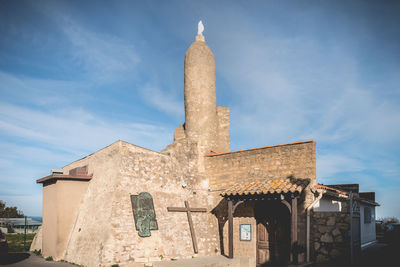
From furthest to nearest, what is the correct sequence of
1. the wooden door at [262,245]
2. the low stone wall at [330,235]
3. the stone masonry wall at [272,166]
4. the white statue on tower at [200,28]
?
the white statue on tower at [200,28], the wooden door at [262,245], the stone masonry wall at [272,166], the low stone wall at [330,235]

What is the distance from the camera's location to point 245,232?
1345 cm

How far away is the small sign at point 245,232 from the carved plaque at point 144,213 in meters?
3.84

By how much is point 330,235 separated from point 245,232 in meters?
3.65

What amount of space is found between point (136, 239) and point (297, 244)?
18.4 ft

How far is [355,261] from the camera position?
1107 centimetres

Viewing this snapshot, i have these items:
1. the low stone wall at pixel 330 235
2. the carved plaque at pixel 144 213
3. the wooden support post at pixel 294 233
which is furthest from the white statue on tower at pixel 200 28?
the low stone wall at pixel 330 235

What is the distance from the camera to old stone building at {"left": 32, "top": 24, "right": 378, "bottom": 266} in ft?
36.8

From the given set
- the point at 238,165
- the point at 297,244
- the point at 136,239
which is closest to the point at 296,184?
the point at 297,244

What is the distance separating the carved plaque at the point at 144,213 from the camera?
11.5 m

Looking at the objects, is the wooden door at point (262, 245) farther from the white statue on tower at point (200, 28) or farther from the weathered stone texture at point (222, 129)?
the white statue on tower at point (200, 28)

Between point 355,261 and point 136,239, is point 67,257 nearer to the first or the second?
point 136,239

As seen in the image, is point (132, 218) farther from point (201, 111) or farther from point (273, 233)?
point (201, 111)

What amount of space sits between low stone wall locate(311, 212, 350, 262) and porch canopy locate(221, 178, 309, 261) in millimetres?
1050

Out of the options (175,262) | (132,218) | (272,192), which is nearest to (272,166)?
(272,192)
